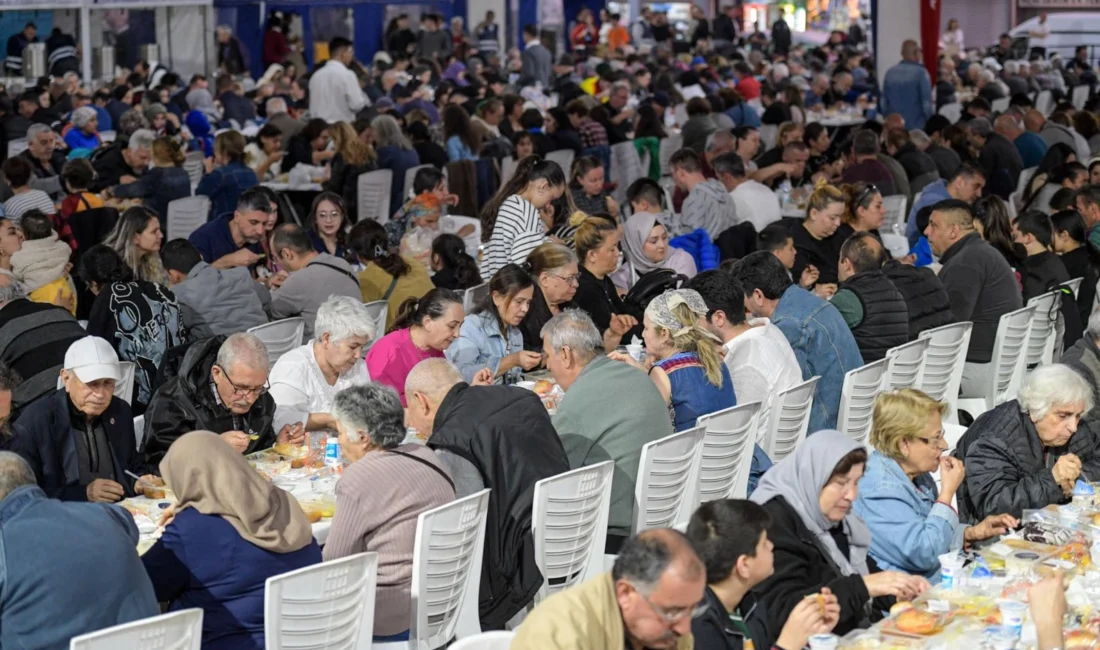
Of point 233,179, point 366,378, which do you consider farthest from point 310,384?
point 233,179

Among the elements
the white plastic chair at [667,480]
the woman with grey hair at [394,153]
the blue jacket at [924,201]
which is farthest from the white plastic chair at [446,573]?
the woman with grey hair at [394,153]

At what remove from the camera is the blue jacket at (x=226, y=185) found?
11000mm

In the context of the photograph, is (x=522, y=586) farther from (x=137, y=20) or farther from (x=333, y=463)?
(x=137, y=20)

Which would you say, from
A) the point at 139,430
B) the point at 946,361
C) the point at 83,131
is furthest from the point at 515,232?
the point at 83,131

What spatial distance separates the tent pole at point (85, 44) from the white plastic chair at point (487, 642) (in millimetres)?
15074

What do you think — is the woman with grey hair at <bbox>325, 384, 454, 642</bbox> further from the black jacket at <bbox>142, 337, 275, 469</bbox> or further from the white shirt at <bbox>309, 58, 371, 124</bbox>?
the white shirt at <bbox>309, 58, 371, 124</bbox>

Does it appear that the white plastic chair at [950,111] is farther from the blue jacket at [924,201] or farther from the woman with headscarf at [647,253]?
the woman with headscarf at [647,253]

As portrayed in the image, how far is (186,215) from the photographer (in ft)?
34.9

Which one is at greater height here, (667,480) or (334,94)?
(334,94)

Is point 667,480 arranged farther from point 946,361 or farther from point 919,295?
point 919,295

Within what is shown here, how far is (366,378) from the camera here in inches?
243

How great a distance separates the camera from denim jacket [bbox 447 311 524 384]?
6445 mm

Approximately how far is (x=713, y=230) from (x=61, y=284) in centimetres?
402

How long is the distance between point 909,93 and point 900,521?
11946mm
